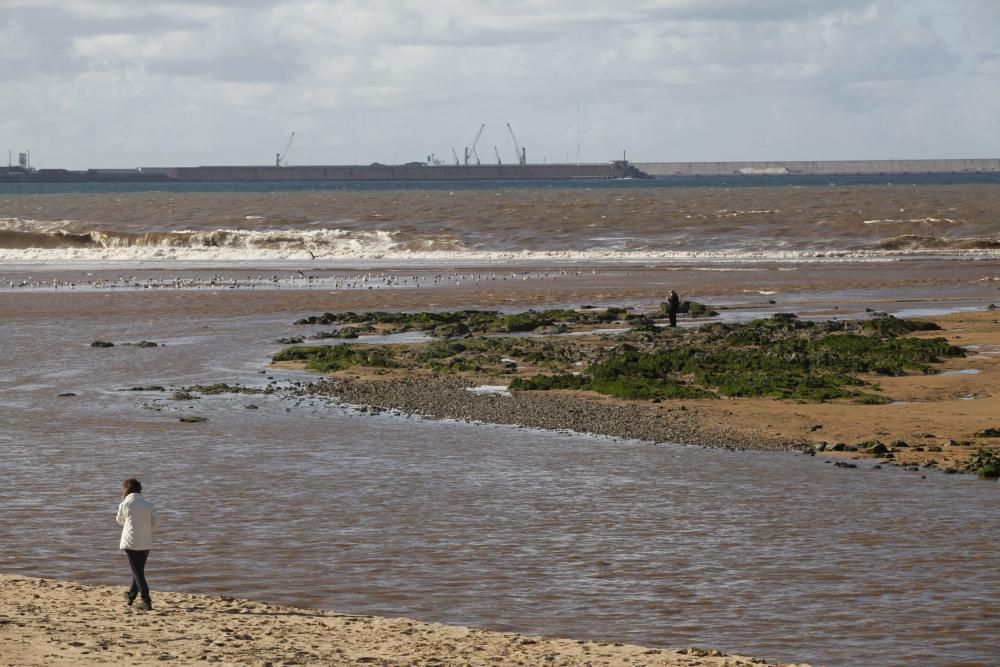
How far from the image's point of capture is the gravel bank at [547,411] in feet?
73.0

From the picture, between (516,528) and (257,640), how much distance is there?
5285 mm

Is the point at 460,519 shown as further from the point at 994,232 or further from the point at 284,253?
the point at 994,232

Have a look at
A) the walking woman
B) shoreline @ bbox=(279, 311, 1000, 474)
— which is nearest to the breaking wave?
shoreline @ bbox=(279, 311, 1000, 474)

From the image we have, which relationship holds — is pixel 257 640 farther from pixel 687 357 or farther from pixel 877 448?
pixel 687 357

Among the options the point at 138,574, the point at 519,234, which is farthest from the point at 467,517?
the point at 519,234

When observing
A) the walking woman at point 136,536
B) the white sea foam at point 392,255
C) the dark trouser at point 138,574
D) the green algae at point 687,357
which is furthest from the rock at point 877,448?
the white sea foam at point 392,255

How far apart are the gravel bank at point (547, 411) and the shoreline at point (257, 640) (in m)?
9.94

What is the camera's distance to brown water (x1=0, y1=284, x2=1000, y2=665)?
1325 centimetres

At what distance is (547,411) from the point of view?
24.6 meters

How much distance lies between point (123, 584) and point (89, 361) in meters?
20.1

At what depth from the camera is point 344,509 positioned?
17.8 m

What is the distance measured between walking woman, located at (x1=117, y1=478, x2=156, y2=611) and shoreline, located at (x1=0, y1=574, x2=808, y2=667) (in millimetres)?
193

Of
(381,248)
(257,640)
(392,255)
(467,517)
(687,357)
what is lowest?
(467,517)

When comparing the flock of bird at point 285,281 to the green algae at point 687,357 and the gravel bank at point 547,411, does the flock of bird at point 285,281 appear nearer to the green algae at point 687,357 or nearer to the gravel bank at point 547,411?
the green algae at point 687,357
